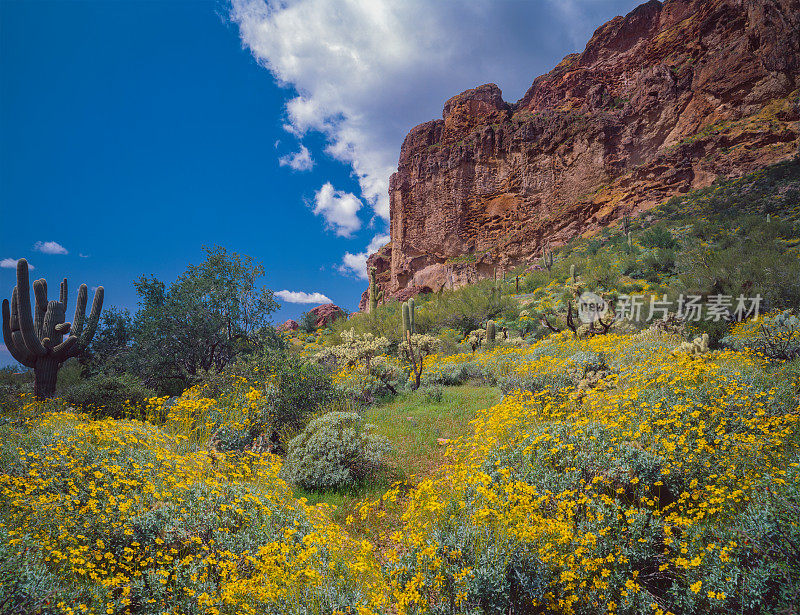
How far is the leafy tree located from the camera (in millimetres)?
11641

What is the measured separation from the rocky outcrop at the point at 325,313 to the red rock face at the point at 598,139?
12689 millimetres

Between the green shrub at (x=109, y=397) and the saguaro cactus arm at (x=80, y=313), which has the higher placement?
the saguaro cactus arm at (x=80, y=313)

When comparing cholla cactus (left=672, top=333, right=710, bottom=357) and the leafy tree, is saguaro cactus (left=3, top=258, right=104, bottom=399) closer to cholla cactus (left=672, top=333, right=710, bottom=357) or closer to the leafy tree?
the leafy tree

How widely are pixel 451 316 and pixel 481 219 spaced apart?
96.5 feet

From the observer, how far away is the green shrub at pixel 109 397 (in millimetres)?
8711

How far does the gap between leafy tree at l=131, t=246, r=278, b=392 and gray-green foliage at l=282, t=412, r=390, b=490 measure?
24.7 ft

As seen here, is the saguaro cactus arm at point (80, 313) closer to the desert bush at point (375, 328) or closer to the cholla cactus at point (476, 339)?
the desert bush at point (375, 328)

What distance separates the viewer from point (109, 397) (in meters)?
9.05

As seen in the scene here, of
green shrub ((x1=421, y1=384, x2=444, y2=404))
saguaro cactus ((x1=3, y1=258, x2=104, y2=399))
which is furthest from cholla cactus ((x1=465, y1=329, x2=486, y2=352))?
saguaro cactus ((x1=3, y1=258, x2=104, y2=399))

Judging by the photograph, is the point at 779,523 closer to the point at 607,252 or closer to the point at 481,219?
the point at 607,252

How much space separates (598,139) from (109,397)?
48684mm

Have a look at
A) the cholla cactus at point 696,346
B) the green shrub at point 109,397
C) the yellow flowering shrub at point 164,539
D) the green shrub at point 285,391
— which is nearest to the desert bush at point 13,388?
the green shrub at point 109,397

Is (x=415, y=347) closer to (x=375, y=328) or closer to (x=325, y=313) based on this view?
(x=375, y=328)

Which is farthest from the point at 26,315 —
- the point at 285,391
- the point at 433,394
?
the point at 433,394
